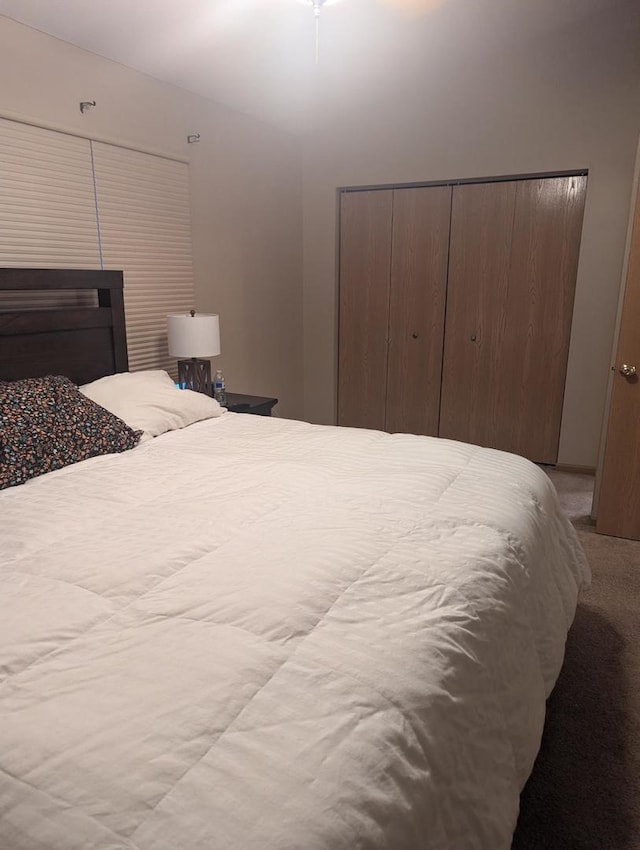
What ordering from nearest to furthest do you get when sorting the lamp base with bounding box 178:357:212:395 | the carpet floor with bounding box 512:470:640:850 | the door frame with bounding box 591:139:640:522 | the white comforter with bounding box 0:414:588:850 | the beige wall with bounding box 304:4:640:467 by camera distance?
1. the white comforter with bounding box 0:414:588:850
2. the carpet floor with bounding box 512:470:640:850
3. the door frame with bounding box 591:139:640:522
4. the lamp base with bounding box 178:357:212:395
5. the beige wall with bounding box 304:4:640:467

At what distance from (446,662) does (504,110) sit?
12.3 feet

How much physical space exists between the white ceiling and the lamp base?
154cm

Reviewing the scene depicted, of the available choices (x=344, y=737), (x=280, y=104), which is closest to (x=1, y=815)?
(x=344, y=737)

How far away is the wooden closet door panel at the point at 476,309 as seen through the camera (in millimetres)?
3977

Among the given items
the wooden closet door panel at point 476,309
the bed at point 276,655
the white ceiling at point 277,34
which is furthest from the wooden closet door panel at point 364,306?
the bed at point 276,655

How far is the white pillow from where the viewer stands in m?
2.47

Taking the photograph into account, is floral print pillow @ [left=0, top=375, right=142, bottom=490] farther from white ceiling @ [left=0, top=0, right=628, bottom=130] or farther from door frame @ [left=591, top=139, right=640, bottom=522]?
door frame @ [left=591, top=139, right=640, bottom=522]

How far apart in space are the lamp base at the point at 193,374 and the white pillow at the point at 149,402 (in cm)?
45

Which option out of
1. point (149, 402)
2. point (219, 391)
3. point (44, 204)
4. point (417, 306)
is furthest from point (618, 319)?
point (44, 204)

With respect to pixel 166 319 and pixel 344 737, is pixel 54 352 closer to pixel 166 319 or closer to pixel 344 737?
pixel 166 319

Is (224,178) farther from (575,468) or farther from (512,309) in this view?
(575,468)

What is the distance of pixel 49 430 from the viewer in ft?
6.72

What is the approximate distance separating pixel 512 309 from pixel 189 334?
2226 mm

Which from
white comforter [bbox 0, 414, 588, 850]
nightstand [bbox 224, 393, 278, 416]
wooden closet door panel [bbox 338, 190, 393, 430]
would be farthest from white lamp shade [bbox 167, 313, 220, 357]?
wooden closet door panel [bbox 338, 190, 393, 430]
